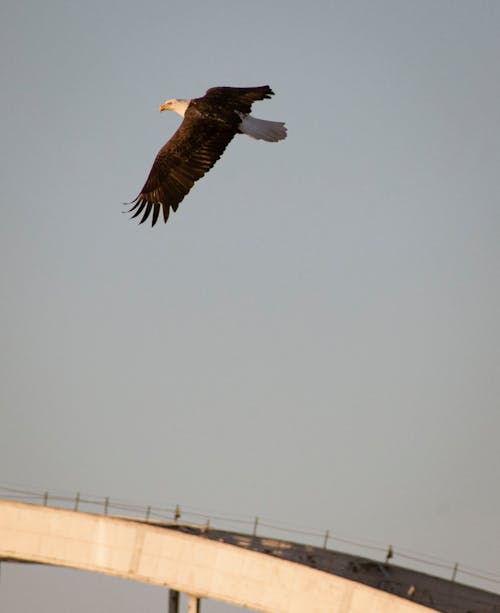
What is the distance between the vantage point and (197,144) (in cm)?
4419

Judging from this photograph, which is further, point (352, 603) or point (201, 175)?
point (352, 603)

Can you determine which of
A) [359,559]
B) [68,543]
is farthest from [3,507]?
[359,559]

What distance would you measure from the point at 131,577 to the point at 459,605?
8.36m

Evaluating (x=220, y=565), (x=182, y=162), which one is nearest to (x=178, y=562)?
(x=220, y=565)

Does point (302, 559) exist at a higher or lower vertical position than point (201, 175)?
lower

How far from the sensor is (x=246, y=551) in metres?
48.8

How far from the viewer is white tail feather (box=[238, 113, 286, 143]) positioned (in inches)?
1651

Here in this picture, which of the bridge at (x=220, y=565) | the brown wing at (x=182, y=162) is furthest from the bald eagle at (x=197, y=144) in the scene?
the bridge at (x=220, y=565)

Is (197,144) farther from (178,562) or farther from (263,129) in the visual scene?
Result: (178,562)

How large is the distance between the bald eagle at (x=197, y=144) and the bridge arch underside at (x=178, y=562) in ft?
32.4

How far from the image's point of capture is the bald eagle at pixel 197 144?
143 feet

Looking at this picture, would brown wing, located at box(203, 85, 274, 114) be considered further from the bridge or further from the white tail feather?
the bridge

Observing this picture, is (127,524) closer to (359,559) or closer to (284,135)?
(359,559)

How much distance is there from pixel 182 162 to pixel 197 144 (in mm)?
543
